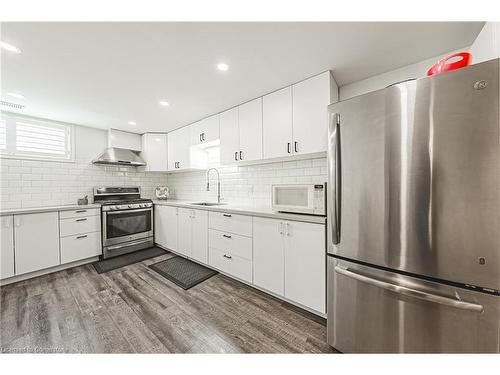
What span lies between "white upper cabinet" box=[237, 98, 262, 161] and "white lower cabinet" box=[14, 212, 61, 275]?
9.09 feet

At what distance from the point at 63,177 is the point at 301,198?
3.85 m

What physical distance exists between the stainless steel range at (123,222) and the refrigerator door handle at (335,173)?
10.9 feet

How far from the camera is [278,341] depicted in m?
1.40

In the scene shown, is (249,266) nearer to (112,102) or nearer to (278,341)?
(278,341)

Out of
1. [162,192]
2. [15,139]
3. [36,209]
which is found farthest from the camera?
[162,192]

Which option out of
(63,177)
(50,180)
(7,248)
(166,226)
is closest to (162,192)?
(166,226)

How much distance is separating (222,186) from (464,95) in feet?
9.26

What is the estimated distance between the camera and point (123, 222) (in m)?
3.16

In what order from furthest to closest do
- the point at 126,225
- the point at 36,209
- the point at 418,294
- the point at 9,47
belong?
1. the point at 126,225
2. the point at 36,209
3. the point at 9,47
4. the point at 418,294

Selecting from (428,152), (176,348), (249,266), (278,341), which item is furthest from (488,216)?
(176,348)

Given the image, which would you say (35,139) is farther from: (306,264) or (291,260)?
(306,264)

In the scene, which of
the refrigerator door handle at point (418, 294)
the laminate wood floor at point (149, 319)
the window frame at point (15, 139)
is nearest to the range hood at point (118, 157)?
the window frame at point (15, 139)

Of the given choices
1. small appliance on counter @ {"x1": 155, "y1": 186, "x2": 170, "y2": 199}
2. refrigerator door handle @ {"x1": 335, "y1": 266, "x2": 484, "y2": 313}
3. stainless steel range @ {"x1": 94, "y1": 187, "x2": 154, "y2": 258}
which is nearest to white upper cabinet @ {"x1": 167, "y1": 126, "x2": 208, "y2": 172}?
small appliance on counter @ {"x1": 155, "y1": 186, "x2": 170, "y2": 199}
